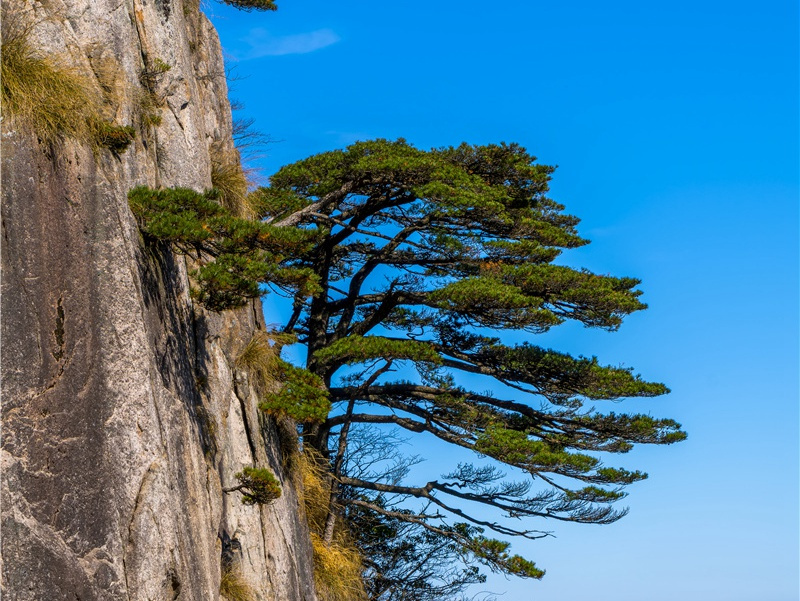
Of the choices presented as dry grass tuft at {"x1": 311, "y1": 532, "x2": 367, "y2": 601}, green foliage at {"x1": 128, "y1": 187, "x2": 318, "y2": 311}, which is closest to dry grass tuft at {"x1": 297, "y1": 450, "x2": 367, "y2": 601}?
dry grass tuft at {"x1": 311, "y1": 532, "x2": 367, "y2": 601}

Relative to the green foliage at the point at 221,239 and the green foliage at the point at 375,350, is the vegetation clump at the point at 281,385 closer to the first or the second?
the green foliage at the point at 375,350

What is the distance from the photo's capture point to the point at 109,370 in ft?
28.8

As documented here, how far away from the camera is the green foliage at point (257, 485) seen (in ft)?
35.8

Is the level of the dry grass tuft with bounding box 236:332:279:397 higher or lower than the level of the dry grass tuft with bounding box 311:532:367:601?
higher

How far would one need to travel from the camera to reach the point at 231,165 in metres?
13.7

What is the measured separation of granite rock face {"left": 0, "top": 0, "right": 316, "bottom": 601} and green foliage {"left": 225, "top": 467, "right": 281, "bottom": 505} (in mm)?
334

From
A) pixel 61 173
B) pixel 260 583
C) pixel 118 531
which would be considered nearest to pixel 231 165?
pixel 61 173

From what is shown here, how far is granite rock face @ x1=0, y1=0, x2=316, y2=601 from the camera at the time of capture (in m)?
8.05

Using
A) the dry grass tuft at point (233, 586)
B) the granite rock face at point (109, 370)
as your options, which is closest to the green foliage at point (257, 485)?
the granite rock face at point (109, 370)

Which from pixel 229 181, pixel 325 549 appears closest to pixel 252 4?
pixel 229 181

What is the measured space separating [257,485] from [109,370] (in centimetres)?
291

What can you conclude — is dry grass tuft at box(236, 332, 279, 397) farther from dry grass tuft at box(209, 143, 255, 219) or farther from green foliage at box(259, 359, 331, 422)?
dry grass tuft at box(209, 143, 255, 219)

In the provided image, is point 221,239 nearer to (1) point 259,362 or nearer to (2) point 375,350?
(1) point 259,362

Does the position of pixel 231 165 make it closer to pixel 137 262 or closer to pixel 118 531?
pixel 137 262
